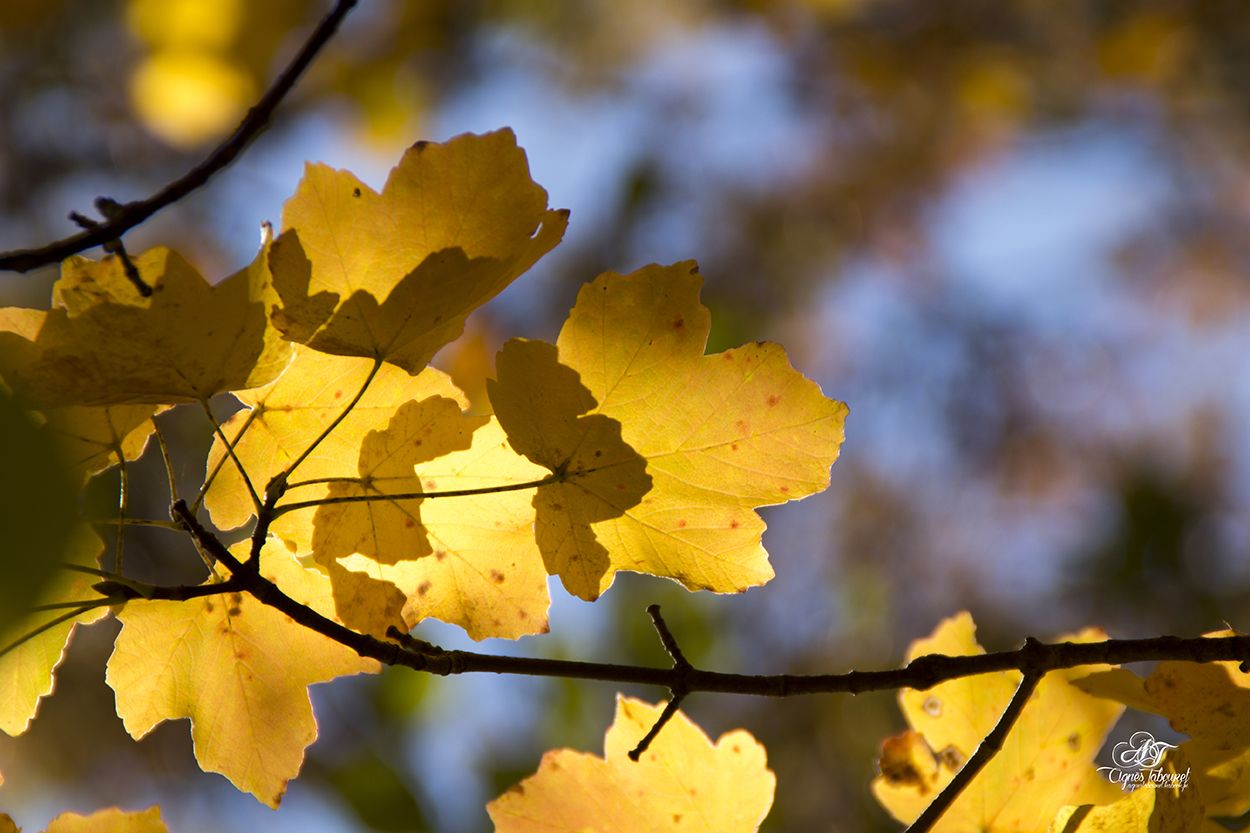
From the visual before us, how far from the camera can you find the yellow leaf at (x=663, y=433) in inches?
29.2

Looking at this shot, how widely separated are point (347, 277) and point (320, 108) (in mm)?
4272

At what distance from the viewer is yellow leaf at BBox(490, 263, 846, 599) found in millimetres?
743

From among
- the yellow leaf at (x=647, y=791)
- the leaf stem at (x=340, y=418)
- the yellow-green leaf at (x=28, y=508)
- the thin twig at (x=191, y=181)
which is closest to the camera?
the yellow-green leaf at (x=28, y=508)

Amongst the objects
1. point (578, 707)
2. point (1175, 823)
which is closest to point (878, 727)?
point (578, 707)

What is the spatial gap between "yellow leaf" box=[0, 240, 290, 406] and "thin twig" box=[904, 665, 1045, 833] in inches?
21.8

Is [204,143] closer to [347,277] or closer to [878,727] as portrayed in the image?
[878,727]

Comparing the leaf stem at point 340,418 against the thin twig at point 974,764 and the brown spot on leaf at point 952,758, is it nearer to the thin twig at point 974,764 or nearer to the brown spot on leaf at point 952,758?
the thin twig at point 974,764

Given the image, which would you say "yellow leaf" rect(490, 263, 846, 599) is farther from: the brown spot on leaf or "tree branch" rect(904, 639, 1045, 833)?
the brown spot on leaf

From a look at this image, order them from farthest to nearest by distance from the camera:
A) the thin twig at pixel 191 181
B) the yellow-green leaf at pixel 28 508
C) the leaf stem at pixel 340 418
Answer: the leaf stem at pixel 340 418 < the thin twig at pixel 191 181 < the yellow-green leaf at pixel 28 508

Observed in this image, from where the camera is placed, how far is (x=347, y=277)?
0.69 meters

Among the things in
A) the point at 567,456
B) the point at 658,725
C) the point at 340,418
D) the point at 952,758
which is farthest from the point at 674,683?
the point at 952,758

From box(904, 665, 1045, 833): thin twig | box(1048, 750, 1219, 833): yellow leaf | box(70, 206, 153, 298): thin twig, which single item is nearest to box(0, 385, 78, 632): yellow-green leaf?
box(70, 206, 153, 298): thin twig

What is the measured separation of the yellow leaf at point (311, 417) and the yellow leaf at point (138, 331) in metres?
0.12

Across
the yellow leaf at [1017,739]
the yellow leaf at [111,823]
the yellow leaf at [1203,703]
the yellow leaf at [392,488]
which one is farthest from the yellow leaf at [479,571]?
the yellow leaf at [1203,703]
